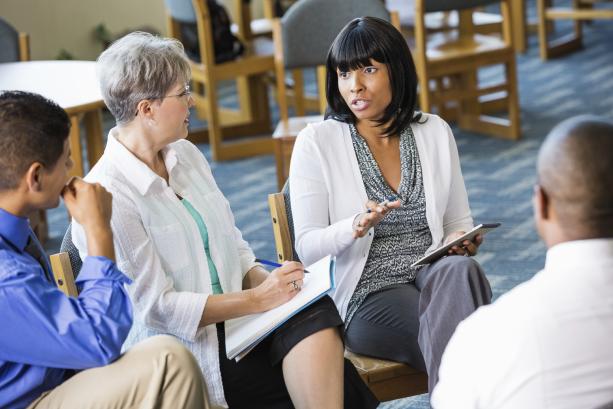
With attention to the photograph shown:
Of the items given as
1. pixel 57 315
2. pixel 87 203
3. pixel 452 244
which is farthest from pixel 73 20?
pixel 57 315

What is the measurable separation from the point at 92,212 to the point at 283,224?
0.77 m

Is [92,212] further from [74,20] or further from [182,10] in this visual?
[74,20]

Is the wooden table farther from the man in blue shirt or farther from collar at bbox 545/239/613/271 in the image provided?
collar at bbox 545/239/613/271

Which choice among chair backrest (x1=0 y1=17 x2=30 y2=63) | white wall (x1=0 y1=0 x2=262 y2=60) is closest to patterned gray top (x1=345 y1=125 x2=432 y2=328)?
chair backrest (x1=0 y1=17 x2=30 y2=63)

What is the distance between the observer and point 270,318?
2107mm

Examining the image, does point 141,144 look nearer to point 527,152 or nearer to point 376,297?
point 376,297

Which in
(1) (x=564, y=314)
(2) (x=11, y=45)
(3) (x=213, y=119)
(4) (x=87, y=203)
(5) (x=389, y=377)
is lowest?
(5) (x=389, y=377)

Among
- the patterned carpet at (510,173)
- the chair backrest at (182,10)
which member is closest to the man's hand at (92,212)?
the patterned carpet at (510,173)

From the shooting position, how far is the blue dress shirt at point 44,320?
1660mm

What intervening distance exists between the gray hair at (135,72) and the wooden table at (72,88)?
133 centimetres

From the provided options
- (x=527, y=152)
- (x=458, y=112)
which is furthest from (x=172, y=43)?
(x=458, y=112)

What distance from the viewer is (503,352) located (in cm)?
140

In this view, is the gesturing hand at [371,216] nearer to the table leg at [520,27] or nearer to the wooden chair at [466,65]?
the wooden chair at [466,65]

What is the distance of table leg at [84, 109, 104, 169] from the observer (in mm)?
3930
